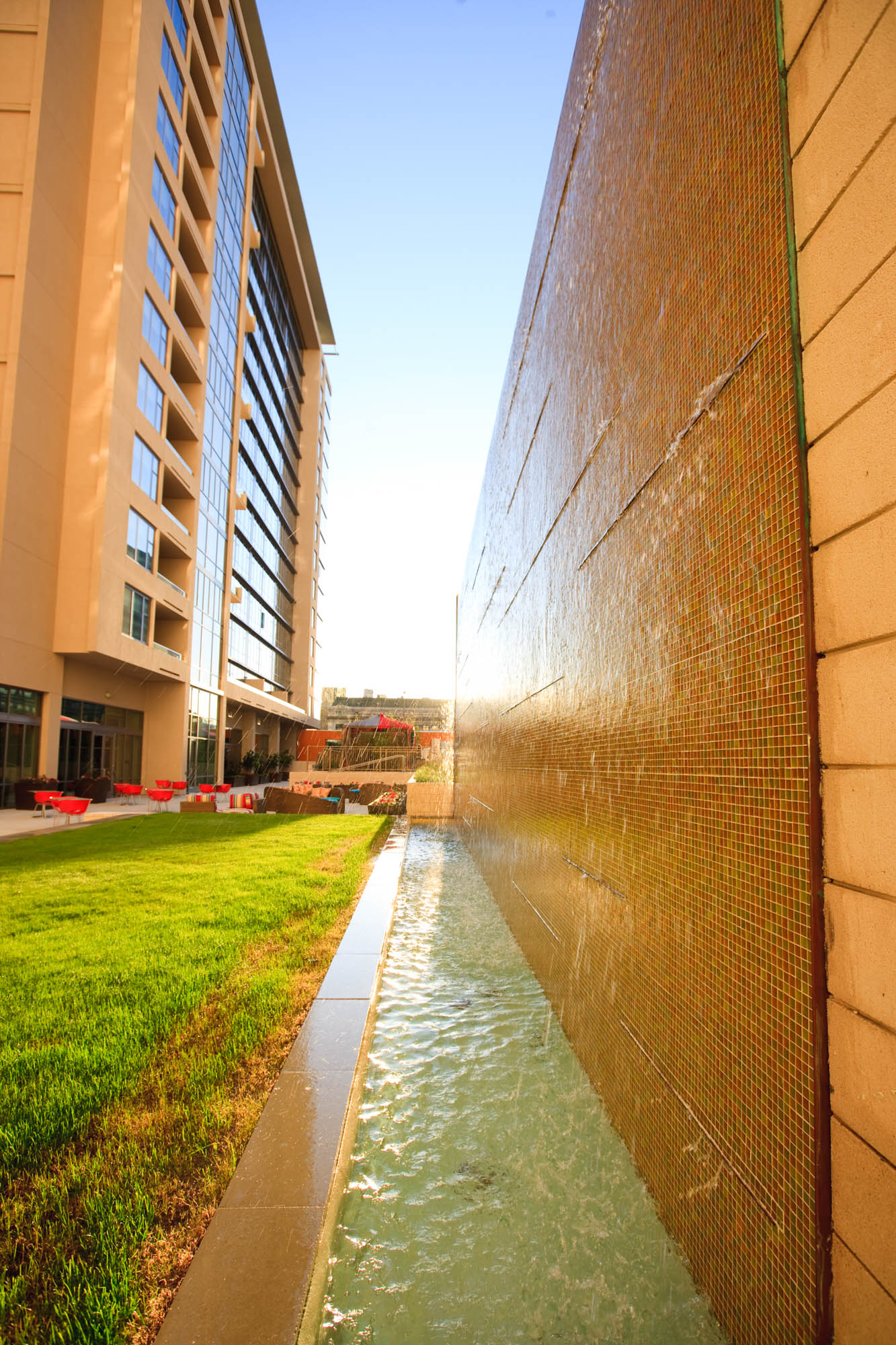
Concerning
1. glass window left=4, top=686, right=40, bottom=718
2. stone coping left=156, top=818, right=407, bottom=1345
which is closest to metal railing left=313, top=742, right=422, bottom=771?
glass window left=4, top=686, right=40, bottom=718

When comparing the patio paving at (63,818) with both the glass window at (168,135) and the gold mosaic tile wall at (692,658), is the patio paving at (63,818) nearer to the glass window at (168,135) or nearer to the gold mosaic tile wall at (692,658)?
the gold mosaic tile wall at (692,658)

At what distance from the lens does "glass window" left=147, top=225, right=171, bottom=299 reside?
23016 millimetres

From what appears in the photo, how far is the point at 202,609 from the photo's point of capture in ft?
99.2

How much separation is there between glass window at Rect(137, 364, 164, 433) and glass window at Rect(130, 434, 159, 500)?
983mm

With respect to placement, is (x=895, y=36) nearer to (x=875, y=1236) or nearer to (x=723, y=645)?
(x=723, y=645)

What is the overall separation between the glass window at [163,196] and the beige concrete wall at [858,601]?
27764 millimetres

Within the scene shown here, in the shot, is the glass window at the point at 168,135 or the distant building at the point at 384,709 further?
the distant building at the point at 384,709

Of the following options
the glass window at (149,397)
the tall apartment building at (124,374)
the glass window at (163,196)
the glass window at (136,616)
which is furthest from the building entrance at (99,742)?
the glass window at (163,196)

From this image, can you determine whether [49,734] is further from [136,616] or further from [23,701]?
[136,616]

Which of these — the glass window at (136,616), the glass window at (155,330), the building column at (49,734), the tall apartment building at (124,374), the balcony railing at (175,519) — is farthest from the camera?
the balcony railing at (175,519)

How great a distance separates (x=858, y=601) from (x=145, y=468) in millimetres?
25069

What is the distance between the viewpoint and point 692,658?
2436 millimetres

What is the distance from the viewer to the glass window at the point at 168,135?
2353 cm

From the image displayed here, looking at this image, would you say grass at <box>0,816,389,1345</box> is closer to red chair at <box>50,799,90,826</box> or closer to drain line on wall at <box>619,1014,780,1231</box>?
drain line on wall at <box>619,1014,780,1231</box>
